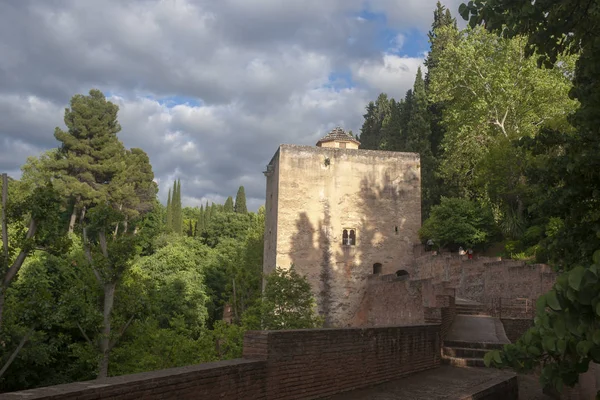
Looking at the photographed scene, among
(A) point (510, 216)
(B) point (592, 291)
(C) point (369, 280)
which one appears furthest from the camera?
(C) point (369, 280)

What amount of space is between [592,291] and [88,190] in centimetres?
3966

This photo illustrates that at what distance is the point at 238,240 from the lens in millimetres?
50031

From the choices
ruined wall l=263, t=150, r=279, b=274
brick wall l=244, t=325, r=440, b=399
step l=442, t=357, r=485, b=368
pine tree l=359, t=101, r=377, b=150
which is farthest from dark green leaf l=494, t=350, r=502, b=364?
pine tree l=359, t=101, r=377, b=150

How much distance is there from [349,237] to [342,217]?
1157 millimetres

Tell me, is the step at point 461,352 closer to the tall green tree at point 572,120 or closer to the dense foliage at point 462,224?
the tall green tree at point 572,120

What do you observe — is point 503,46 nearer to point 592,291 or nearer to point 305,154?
point 305,154

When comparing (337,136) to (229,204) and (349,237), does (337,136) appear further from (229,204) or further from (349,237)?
(229,204)

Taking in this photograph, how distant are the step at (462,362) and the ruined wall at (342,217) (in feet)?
57.9

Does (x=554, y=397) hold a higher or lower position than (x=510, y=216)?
lower

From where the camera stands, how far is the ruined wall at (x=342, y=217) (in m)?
28.6

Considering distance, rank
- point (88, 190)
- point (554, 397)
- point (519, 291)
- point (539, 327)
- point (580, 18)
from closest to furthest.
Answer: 1. point (539, 327)
2. point (580, 18)
3. point (554, 397)
4. point (519, 291)
5. point (88, 190)

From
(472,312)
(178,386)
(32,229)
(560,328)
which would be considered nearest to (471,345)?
(472,312)

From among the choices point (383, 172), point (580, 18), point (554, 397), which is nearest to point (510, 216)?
point (383, 172)

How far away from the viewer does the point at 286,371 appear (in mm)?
6641
